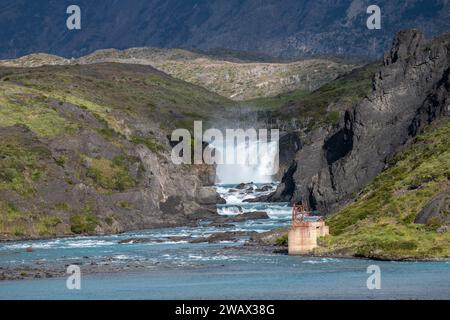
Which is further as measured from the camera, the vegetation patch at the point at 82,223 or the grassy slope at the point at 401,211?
the vegetation patch at the point at 82,223

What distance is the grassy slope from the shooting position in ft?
435

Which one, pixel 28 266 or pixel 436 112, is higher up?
pixel 436 112

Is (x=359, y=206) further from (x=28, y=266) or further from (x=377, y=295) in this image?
(x=377, y=295)

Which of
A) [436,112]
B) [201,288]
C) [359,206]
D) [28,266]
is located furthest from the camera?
[436,112]

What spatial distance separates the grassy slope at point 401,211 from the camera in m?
133

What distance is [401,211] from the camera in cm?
14638

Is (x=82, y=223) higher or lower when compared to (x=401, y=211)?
lower

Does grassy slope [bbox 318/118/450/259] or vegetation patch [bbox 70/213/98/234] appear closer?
grassy slope [bbox 318/118/450/259]

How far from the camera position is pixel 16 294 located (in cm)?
11475

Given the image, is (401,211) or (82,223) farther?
(82,223)

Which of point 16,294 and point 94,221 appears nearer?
point 16,294

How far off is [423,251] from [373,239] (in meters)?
8.91
